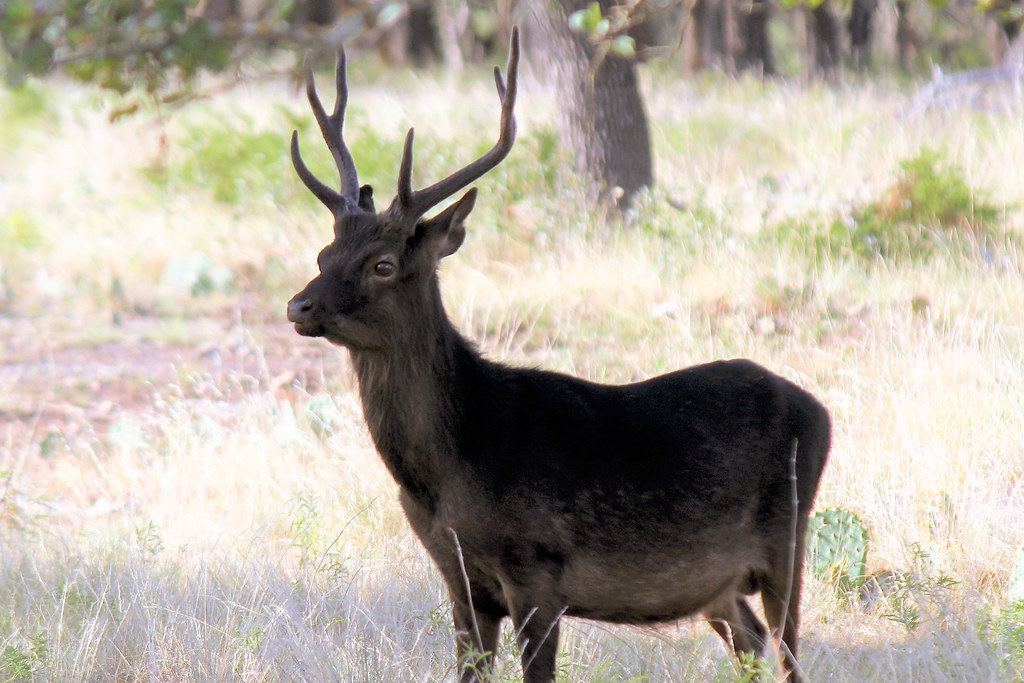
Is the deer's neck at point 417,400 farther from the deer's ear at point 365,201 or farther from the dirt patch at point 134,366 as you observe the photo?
the dirt patch at point 134,366

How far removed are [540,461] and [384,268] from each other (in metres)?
0.72

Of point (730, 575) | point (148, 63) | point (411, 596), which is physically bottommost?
point (411, 596)

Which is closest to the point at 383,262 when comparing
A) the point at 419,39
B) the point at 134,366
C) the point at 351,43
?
the point at 134,366

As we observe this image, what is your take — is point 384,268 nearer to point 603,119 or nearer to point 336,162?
point 336,162

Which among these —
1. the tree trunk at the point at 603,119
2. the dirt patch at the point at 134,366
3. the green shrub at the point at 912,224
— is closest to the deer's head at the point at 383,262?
the dirt patch at the point at 134,366

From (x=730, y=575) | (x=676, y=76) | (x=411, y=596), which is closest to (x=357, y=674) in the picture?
(x=411, y=596)

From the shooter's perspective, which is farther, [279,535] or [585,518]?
[279,535]

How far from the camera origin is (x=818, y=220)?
30.0ft

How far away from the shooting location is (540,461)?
3572 mm

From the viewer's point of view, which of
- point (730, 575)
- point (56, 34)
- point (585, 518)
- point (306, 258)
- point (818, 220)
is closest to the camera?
point (585, 518)

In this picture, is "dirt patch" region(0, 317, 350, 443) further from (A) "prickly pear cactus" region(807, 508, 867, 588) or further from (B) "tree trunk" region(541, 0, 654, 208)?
(A) "prickly pear cactus" region(807, 508, 867, 588)

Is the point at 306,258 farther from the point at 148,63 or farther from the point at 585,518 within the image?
the point at 585,518

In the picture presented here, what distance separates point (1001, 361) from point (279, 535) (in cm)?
341

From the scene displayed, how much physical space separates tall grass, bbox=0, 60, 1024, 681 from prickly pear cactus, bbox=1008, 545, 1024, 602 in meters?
0.12
